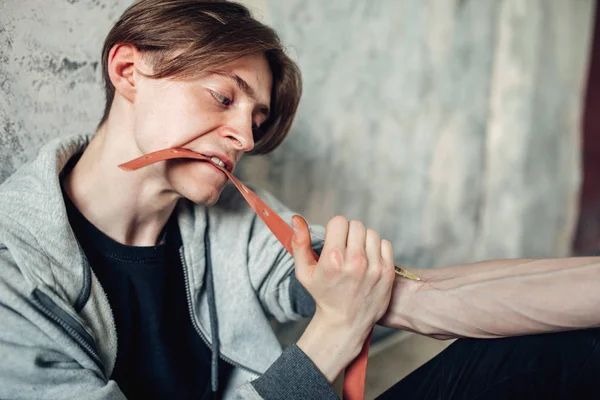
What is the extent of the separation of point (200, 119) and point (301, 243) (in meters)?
0.29

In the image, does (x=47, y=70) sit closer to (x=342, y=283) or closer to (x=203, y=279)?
(x=203, y=279)

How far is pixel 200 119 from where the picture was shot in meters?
0.95

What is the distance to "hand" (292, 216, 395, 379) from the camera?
844mm

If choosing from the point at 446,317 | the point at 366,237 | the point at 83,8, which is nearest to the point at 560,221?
the point at 446,317

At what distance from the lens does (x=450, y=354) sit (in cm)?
97

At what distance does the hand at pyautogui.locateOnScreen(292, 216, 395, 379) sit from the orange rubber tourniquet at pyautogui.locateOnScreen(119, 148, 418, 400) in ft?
0.13

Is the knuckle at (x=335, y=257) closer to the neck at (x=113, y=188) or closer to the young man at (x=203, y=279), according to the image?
the young man at (x=203, y=279)

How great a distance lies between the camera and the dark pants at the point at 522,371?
87 cm

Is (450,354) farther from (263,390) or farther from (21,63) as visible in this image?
(21,63)

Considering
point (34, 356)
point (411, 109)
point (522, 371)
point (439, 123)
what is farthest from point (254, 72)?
point (439, 123)

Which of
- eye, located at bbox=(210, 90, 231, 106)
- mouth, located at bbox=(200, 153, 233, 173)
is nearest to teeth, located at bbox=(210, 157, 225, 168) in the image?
mouth, located at bbox=(200, 153, 233, 173)

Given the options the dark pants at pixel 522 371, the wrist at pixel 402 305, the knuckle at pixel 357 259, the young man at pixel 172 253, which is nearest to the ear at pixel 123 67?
the young man at pixel 172 253

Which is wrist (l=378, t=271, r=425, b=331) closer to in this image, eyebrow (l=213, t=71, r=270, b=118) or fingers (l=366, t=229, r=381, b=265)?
fingers (l=366, t=229, r=381, b=265)

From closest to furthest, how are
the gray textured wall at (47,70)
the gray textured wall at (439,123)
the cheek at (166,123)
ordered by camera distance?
the cheek at (166,123), the gray textured wall at (47,70), the gray textured wall at (439,123)
